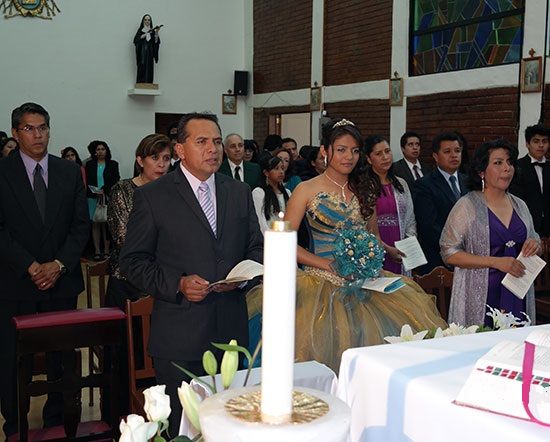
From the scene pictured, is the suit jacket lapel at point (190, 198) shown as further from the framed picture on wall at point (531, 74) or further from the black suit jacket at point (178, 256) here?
the framed picture on wall at point (531, 74)

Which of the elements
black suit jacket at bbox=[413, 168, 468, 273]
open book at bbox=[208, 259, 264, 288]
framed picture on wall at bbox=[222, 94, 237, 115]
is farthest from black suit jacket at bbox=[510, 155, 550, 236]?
framed picture on wall at bbox=[222, 94, 237, 115]

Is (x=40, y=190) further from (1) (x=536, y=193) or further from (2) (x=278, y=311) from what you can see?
(1) (x=536, y=193)

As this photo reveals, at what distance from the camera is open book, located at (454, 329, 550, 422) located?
3.29 feet

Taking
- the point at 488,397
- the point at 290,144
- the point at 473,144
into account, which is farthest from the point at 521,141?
the point at 488,397

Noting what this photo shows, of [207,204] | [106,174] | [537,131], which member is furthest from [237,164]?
[207,204]

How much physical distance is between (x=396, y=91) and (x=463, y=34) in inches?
50.8

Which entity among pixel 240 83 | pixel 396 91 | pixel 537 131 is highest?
pixel 240 83

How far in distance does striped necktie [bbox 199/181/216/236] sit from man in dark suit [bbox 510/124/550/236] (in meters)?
4.07

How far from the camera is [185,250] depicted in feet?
8.79

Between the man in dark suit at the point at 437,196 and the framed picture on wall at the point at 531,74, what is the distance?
93.1 inches

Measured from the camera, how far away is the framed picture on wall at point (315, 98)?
1129 cm

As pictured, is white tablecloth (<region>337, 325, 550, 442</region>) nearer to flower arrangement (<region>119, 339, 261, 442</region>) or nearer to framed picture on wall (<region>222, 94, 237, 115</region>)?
flower arrangement (<region>119, 339, 261, 442</region>)

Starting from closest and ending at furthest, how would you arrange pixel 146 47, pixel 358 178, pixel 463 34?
pixel 358 178
pixel 463 34
pixel 146 47

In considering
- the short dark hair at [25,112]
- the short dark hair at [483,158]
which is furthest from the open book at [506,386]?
the short dark hair at [25,112]
